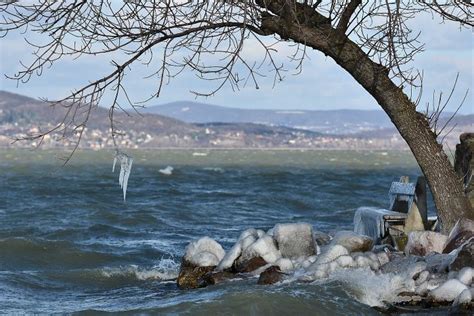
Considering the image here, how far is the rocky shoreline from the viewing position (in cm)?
1059

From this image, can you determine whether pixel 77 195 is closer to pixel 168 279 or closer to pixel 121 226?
pixel 121 226

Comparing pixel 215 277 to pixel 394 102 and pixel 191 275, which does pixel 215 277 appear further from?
pixel 394 102

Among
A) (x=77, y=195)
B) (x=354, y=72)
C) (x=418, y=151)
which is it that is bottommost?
(x=77, y=195)

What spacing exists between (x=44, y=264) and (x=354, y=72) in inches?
256

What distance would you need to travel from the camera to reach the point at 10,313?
11.5m

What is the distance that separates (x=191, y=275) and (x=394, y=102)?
3142 millimetres

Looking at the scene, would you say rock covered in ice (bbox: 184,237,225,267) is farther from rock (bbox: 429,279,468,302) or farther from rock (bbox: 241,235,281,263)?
rock (bbox: 429,279,468,302)

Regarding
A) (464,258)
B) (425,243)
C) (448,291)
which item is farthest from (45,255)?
(448,291)

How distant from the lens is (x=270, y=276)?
38.4ft

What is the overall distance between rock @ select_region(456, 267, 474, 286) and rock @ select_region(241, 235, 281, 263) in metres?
2.55

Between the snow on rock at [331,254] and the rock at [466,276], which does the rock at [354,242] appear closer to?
the snow on rock at [331,254]

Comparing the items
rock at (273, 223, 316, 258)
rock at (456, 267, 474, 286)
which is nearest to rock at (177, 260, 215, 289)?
rock at (273, 223, 316, 258)

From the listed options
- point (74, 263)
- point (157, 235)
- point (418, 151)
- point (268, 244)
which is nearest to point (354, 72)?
point (418, 151)

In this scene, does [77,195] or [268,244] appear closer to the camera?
[268,244]
